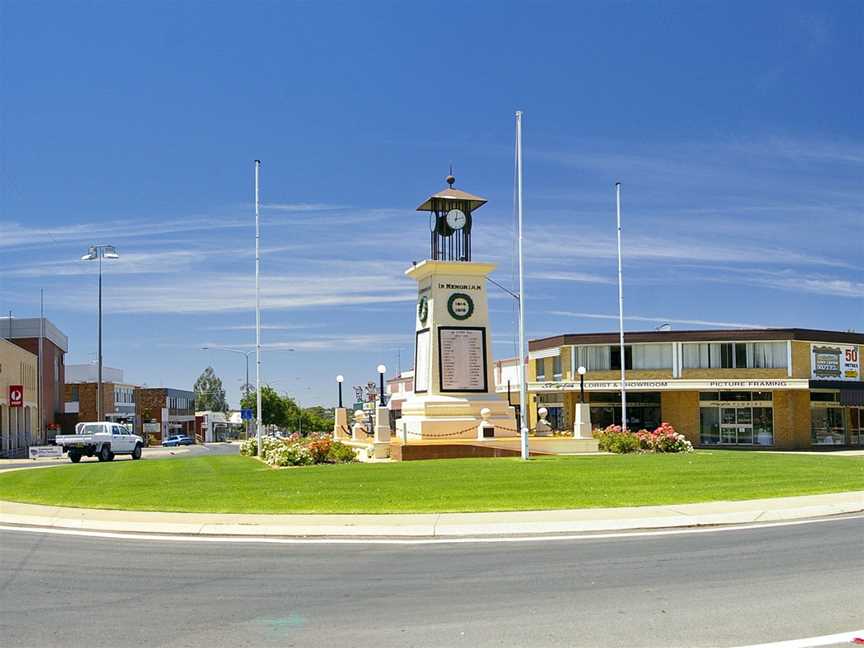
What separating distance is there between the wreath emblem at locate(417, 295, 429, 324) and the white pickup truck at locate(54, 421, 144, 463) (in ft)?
59.8

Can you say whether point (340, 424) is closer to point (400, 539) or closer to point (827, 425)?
point (400, 539)

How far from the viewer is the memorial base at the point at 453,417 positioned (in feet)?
106

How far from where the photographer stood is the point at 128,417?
333 ft

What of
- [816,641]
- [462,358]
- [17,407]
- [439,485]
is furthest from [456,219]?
[17,407]

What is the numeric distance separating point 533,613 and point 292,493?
450 inches

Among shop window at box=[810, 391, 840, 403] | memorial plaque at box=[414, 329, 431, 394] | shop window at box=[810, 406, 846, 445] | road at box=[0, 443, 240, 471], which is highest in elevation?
memorial plaque at box=[414, 329, 431, 394]

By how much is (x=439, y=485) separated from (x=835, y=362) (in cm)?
4281

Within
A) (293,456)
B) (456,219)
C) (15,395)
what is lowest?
(293,456)

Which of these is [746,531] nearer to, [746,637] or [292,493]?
[746,637]

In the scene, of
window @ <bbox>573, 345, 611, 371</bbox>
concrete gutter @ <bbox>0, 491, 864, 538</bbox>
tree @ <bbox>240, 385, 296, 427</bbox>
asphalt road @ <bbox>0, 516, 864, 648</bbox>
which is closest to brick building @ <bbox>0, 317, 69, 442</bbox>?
tree @ <bbox>240, 385, 296, 427</bbox>

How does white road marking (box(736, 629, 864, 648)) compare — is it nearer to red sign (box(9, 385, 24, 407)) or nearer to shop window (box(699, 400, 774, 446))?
shop window (box(699, 400, 774, 446))

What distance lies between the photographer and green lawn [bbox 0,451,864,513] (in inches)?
707

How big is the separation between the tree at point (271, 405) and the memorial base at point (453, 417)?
2646 inches

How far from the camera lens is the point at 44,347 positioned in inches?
3118
